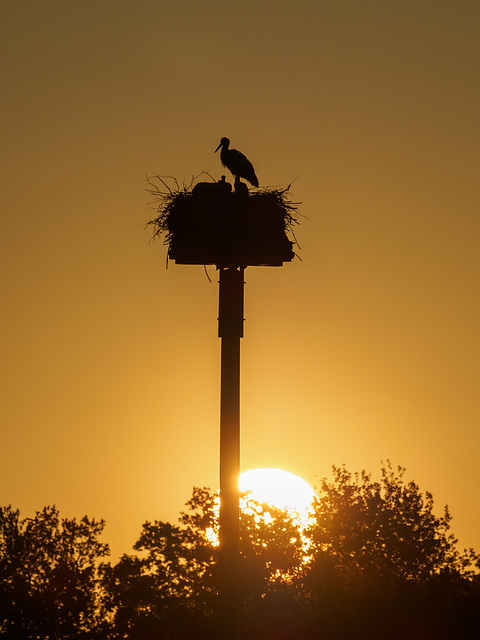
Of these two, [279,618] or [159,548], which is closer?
[279,618]

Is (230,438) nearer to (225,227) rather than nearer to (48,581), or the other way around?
(225,227)

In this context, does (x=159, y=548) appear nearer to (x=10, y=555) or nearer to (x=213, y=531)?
(x=213, y=531)

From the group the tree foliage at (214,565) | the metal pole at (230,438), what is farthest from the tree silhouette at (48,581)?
the metal pole at (230,438)

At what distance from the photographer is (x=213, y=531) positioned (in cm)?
3831

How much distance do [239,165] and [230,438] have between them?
568 centimetres

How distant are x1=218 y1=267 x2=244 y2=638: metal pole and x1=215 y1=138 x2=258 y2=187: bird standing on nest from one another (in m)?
2.01

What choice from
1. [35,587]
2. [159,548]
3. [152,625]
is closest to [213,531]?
[159,548]

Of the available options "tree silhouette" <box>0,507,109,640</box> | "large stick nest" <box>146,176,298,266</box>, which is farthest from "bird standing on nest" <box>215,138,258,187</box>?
"tree silhouette" <box>0,507,109,640</box>

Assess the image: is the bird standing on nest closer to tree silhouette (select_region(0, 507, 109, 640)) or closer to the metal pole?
the metal pole

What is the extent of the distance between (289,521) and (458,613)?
1444 cm

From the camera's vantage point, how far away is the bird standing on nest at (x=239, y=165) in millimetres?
23922

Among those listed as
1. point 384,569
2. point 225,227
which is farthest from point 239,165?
point 384,569

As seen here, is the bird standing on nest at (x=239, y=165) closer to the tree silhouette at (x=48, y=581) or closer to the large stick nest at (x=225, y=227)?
the large stick nest at (x=225, y=227)

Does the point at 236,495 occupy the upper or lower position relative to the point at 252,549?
lower
